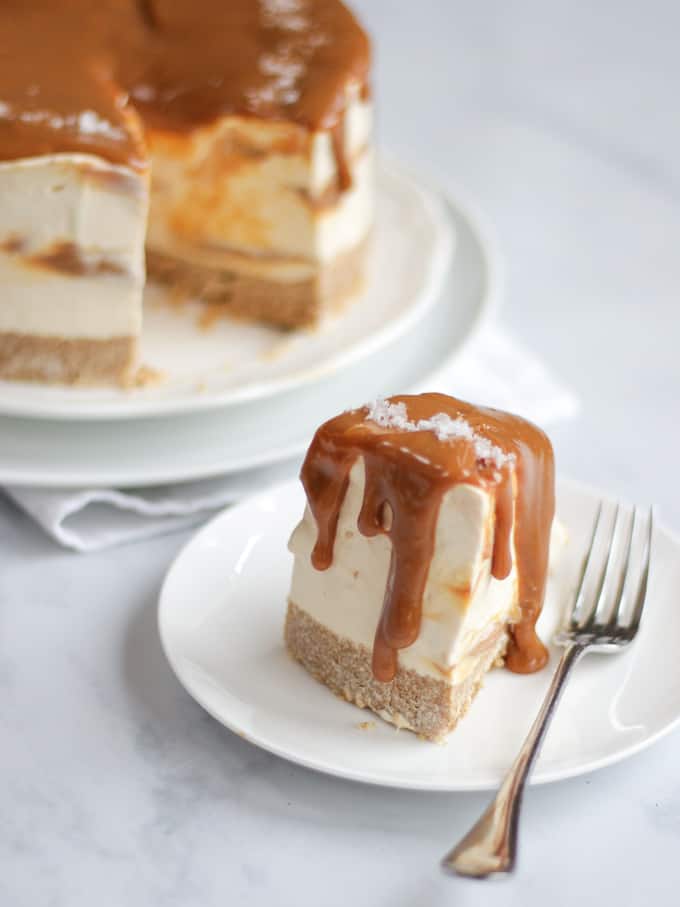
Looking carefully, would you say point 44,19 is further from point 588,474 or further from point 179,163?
point 588,474

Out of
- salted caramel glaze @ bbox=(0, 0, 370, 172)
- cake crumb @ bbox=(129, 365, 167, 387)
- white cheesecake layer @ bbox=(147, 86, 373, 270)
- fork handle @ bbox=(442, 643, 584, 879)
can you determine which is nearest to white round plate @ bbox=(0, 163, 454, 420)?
cake crumb @ bbox=(129, 365, 167, 387)

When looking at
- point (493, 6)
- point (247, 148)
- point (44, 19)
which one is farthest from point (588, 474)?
point (493, 6)

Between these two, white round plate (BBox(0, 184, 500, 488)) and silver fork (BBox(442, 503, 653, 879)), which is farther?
white round plate (BBox(0, 184, 500, 488))

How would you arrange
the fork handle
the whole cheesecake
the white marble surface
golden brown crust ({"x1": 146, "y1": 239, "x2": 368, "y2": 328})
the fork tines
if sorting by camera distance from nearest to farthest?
the fork handle → the white marble surface → the fork tines → the whole cheesecake → golden brown crust ({"x1": 146, "y1": 239, "x2": 368, "y2": 328})

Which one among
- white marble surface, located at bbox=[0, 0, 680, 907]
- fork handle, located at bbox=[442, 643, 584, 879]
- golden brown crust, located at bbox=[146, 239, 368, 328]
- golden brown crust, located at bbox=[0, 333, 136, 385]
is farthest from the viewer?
golden brown crust, located at bbox=[146, 239, 368, 328]

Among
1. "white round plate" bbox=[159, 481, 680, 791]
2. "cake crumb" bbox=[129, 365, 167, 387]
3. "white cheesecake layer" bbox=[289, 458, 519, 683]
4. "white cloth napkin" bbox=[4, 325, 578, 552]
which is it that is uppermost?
"white cheesecake layer" bbox=[289, 458, 519, 683]

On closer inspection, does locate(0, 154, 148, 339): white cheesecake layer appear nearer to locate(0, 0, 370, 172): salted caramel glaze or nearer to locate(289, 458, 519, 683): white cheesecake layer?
locate(0, 0, 370, 172): salted caramel glaze

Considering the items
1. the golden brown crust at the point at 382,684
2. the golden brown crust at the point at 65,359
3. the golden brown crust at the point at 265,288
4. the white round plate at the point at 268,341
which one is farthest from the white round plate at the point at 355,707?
the golden brown crust at the point at 265,288

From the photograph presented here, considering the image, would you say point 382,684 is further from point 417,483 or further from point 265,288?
point 265,288

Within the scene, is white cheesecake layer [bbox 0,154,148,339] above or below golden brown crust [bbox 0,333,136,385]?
above
